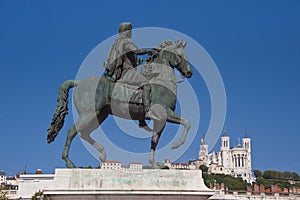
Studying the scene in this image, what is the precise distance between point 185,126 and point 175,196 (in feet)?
6.86

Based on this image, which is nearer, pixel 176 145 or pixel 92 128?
Result: pixel 176 145

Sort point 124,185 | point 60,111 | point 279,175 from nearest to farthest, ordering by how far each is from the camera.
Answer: point 124,185 → point 60,111 → point 279,175

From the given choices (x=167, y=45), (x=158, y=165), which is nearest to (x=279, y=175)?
(x=167, y=45)

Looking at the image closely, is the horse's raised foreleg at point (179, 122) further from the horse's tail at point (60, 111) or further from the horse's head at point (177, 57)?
the horse's tail at point (60, 111)

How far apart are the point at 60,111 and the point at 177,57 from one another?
400cm

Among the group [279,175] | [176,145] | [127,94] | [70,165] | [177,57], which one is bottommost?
[70,165]

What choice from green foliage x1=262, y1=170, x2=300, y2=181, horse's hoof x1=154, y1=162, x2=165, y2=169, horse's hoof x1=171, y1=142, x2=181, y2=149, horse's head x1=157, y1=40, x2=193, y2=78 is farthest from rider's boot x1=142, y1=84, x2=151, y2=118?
green foliage x1=262, y1=170, x2=300, y2=181

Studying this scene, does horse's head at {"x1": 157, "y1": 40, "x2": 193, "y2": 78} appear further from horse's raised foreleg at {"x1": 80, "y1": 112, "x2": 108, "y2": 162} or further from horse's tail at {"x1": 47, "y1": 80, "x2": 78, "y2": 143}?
horse's tail at {"x1": 47, "y1": 80, "x2": 78, "y2": 143}

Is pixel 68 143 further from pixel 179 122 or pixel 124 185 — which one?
pixel 179 122

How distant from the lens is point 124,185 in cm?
1437

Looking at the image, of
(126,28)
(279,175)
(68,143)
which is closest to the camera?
(68,143)

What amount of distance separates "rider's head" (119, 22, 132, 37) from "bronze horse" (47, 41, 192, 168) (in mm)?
1365

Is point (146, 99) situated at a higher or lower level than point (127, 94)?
lower

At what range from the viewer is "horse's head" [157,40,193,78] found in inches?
632
